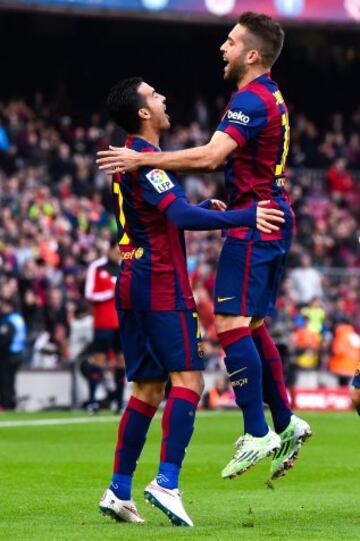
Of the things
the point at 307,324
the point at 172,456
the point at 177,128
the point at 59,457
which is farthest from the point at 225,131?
the point at 177,128

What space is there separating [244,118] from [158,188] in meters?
0.67

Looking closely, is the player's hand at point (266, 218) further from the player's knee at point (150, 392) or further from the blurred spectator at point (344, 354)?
the blurred spectator at point (344, 354)

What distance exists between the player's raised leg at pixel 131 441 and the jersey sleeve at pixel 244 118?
146 cm

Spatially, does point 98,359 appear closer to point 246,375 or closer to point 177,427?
point 246,375

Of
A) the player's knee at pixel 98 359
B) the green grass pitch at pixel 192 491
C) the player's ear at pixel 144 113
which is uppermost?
the player's ear at pixel 144 113

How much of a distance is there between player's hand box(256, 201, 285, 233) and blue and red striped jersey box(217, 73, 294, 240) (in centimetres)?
36

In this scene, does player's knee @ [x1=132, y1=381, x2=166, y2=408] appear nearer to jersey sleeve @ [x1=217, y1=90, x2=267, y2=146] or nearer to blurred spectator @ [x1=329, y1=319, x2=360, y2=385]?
jersey sleeve @ [x1=217, y1=90, x2=267, y2=146]

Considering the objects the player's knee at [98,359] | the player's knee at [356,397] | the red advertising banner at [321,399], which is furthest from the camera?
the red advertising banner at [321,399]

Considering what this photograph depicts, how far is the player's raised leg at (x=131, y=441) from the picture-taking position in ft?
27.3

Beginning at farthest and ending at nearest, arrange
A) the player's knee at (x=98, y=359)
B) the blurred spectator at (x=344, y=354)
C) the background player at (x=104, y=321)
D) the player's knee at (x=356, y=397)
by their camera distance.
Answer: the blurred spectator at (x=344, y=354), the player's knee at (x=98, y=359), the background player at (x=104, y=321), the player's knee at (x=356, y=397)

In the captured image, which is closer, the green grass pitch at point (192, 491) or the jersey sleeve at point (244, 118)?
the green grass pitch at point (192, 491)

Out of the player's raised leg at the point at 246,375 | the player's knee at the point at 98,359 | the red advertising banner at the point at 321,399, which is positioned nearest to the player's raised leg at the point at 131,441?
the player's raised leg at the point at 246,375

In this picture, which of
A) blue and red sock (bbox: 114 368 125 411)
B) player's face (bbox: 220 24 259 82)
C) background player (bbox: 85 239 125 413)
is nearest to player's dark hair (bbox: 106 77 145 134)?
player's face (bbox: 220 24 259 82)

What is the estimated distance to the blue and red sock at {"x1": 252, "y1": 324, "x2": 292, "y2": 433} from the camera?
895 cm
